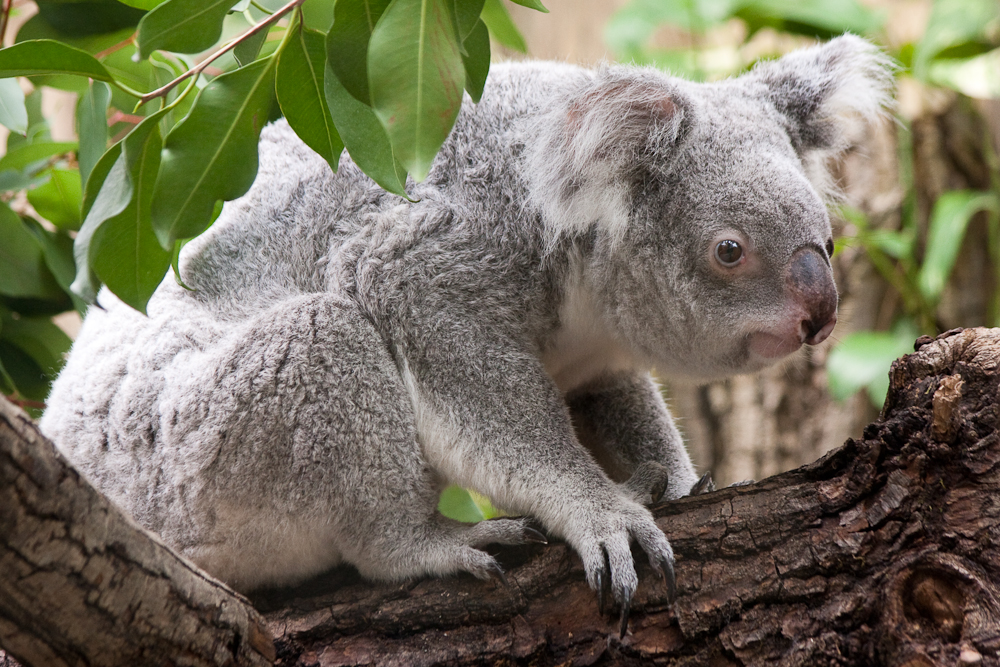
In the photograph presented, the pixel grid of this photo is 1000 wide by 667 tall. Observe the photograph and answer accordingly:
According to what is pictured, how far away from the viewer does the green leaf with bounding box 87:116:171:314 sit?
5.10ft

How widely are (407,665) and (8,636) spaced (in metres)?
0.85

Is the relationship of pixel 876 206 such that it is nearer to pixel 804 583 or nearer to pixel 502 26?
pixel 502 26

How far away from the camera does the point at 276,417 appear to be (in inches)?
81.7

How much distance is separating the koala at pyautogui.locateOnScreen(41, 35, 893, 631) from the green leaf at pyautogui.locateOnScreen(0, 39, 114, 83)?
2.39ft

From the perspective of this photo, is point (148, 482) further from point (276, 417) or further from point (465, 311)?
point (465, 311)

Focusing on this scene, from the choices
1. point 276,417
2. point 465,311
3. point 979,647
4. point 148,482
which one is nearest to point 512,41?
point 465,311

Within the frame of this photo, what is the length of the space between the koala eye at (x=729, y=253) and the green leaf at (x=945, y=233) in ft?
9.05

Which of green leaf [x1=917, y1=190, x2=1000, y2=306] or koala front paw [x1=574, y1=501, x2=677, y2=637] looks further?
green leaf [x1=917, y1=190, x2=1000, y2=306]

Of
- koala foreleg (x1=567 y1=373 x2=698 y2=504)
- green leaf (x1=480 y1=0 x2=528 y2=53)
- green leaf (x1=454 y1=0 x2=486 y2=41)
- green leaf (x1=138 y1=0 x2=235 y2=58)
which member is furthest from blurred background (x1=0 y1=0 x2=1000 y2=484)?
green leaf (x1=138 y1=0 x2=235 y2=58)

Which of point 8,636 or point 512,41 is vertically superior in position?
point 512,41

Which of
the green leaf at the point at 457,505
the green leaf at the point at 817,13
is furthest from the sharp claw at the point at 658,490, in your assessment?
the green leaf at the point at 817,13

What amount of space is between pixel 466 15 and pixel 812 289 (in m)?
1.10

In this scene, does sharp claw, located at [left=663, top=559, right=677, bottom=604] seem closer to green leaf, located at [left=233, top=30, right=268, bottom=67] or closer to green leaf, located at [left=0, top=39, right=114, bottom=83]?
green leaf, located at [left=233, top=30, right=268, bottom=67]

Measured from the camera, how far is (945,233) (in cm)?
441
